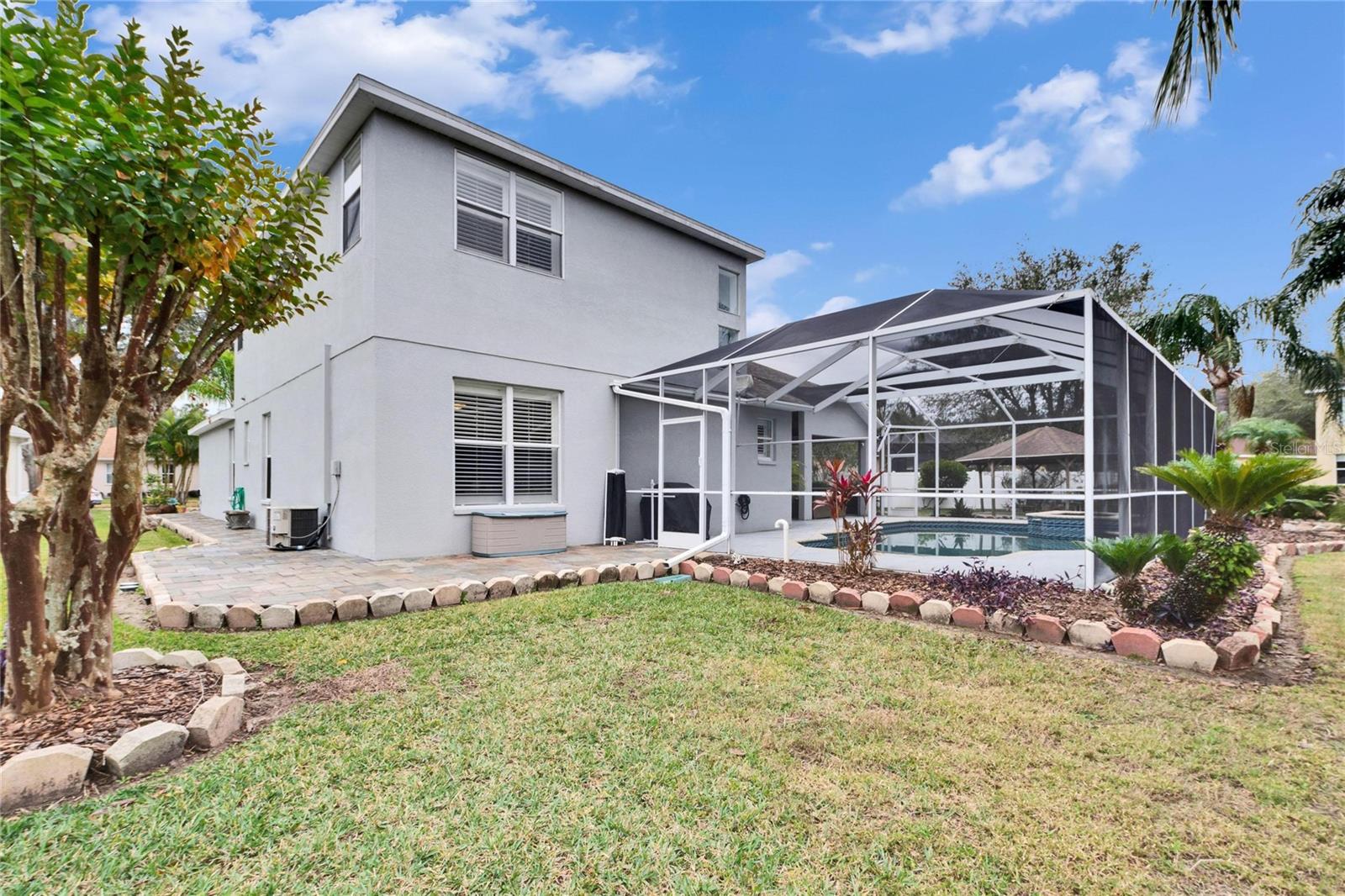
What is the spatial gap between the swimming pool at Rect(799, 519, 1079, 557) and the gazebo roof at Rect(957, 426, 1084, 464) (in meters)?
1.44

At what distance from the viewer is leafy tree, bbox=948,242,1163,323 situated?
68.7 ft

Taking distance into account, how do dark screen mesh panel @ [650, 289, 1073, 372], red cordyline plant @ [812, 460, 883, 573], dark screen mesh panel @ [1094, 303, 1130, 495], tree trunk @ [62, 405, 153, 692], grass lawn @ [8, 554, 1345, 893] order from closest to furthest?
1. grass lawn @ [8, 554, 1345, 893]
2. tree trunk @ [62, 405, 153, 692]
3. dark screen mesh panel @ [1094, 303, 1130, 495]
4. red cordyline plant @ [812, 460, 883, 573]
5. dark screen mesh panel @ [650, 289, 1073, 372]

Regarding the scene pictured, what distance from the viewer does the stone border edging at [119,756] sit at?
2.29 metres

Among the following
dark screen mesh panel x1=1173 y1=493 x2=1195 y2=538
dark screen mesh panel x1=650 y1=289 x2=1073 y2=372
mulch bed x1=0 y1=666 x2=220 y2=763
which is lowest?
mulch bed x1=0 y1=666 x2=220 y2=763

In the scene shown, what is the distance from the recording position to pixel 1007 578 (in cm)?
562

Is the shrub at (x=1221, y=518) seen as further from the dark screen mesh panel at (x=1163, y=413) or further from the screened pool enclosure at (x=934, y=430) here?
the dark screen mesh panel at (x=1163, y=413)

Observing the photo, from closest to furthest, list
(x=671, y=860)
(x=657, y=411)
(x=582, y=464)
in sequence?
(x=671, y=860) < (x=582, y=464) < (x=657, y=411)

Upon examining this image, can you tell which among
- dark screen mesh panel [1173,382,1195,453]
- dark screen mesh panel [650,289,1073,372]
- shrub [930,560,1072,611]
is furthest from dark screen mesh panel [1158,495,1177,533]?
shrub [930,560,1072,611]

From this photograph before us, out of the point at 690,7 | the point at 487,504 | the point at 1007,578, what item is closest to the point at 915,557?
the point at 1007,578

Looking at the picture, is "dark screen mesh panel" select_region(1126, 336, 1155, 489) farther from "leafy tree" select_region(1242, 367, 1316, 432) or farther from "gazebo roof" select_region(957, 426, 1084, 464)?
"leafy tree" select_region(1242, 367, 1316, 432)

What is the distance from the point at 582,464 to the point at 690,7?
24.6 feet

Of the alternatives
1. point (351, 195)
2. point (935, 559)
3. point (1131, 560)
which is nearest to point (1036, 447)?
point (935, 559)

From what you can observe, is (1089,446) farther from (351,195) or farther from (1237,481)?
(351,195)

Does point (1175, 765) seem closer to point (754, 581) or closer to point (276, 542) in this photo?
point (754, 581)
